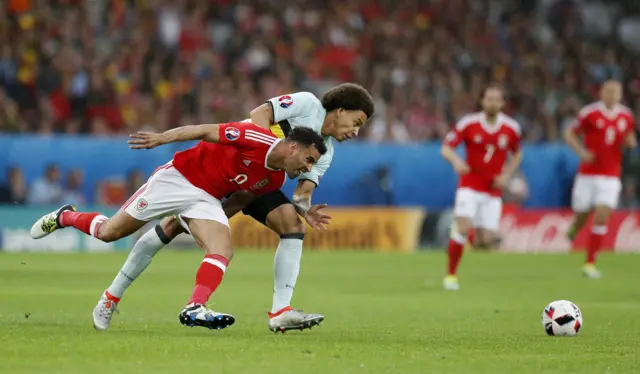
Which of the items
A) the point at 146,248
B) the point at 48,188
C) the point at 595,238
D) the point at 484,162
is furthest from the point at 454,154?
the point at 48,188

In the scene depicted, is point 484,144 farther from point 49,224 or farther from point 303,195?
point 49,224

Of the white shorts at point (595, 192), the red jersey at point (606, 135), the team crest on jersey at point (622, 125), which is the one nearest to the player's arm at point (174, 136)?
the white shorts at point (595, 192)

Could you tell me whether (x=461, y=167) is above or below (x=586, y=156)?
below

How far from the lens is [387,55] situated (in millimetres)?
26234

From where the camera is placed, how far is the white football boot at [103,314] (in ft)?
28.7

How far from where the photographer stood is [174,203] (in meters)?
8.54

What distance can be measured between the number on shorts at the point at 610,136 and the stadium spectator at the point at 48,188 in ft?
30.7

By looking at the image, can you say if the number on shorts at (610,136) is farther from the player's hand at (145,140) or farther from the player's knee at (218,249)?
the player's hand at (145,140)

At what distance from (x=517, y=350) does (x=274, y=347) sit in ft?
5.17

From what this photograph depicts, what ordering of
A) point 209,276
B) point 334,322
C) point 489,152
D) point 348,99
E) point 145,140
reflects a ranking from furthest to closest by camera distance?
point 489,152 → point 334,322 → point 348,99 → point 209,276 → point 145,140

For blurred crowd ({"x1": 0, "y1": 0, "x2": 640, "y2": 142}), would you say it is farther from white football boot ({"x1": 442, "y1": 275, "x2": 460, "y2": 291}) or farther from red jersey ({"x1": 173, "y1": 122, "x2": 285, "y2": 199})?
red jersey ({"x1": 173, "y1": 122, "x2": 285, "y2": 199})

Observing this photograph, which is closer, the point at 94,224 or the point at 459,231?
the point at 94,224

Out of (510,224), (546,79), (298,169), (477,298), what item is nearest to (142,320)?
(298,169)

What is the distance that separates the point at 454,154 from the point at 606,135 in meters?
3.36
